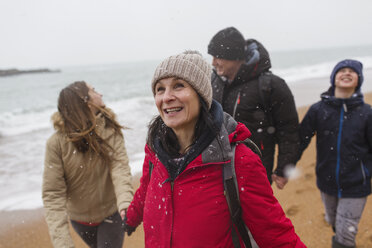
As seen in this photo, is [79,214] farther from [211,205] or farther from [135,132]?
[135,132]

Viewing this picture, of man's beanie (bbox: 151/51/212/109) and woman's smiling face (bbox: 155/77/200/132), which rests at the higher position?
man's beanie (bbox: 151/51/212/109)

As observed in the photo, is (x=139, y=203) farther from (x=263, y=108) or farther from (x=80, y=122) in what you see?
(x=263, y=108)

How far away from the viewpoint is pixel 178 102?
155cm

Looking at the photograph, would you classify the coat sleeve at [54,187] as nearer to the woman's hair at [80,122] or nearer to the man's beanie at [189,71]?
the woman's hair at [80,122]

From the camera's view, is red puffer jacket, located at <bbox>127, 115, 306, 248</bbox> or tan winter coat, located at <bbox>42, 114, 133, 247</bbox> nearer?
red puffer jacket, located at <bbox>127, 115, 306, 248</bbox>

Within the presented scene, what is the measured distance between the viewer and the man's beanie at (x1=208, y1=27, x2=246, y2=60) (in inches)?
107

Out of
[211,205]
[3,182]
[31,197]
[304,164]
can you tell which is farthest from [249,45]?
[3,182]

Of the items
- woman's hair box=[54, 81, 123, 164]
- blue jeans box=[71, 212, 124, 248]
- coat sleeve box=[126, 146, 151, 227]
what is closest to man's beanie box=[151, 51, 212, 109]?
coat sleeve box=[126, 146, 151, 227]

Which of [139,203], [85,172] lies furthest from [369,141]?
[85,172]

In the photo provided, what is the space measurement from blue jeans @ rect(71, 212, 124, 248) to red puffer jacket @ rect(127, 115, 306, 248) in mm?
1321

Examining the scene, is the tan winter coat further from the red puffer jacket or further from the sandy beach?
the sandy beach

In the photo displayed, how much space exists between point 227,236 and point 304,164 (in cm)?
466

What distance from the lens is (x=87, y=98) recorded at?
2.45m

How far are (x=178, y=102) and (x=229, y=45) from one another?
144 cm
